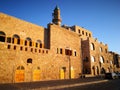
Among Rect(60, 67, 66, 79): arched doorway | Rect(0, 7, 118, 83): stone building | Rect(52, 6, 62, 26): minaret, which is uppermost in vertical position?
Rect(52, 6, 62, 26): minaret

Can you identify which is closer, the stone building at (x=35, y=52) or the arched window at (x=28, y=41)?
the stone building at (x=35, y=52)

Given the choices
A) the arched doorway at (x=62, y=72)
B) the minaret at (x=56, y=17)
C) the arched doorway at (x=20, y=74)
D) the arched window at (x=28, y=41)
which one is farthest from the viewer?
the minaret at (x=56, y=17)

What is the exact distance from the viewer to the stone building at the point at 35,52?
1725cm

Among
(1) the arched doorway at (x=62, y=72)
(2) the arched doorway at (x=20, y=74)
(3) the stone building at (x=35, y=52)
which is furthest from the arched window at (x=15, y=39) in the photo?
(1) the arched doorway at (x=62, y=72)

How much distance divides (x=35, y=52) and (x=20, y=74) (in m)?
4.19

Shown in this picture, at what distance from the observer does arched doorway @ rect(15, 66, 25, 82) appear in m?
17.5

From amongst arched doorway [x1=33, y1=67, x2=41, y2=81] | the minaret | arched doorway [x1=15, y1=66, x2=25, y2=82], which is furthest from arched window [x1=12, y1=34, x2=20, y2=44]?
the minaret

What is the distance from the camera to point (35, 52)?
20.4 meters

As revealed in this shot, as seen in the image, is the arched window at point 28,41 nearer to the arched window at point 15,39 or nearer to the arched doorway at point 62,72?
the arched window at point 15,39

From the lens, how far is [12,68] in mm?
17125

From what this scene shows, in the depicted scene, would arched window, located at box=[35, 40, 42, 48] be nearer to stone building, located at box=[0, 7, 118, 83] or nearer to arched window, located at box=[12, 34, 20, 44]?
stone building, located at box=[0, 7, 118, 83]

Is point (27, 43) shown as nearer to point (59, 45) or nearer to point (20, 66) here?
point (20, 66)

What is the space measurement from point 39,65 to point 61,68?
5.71 metres

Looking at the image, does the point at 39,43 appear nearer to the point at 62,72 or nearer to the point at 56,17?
the point at 62,72
